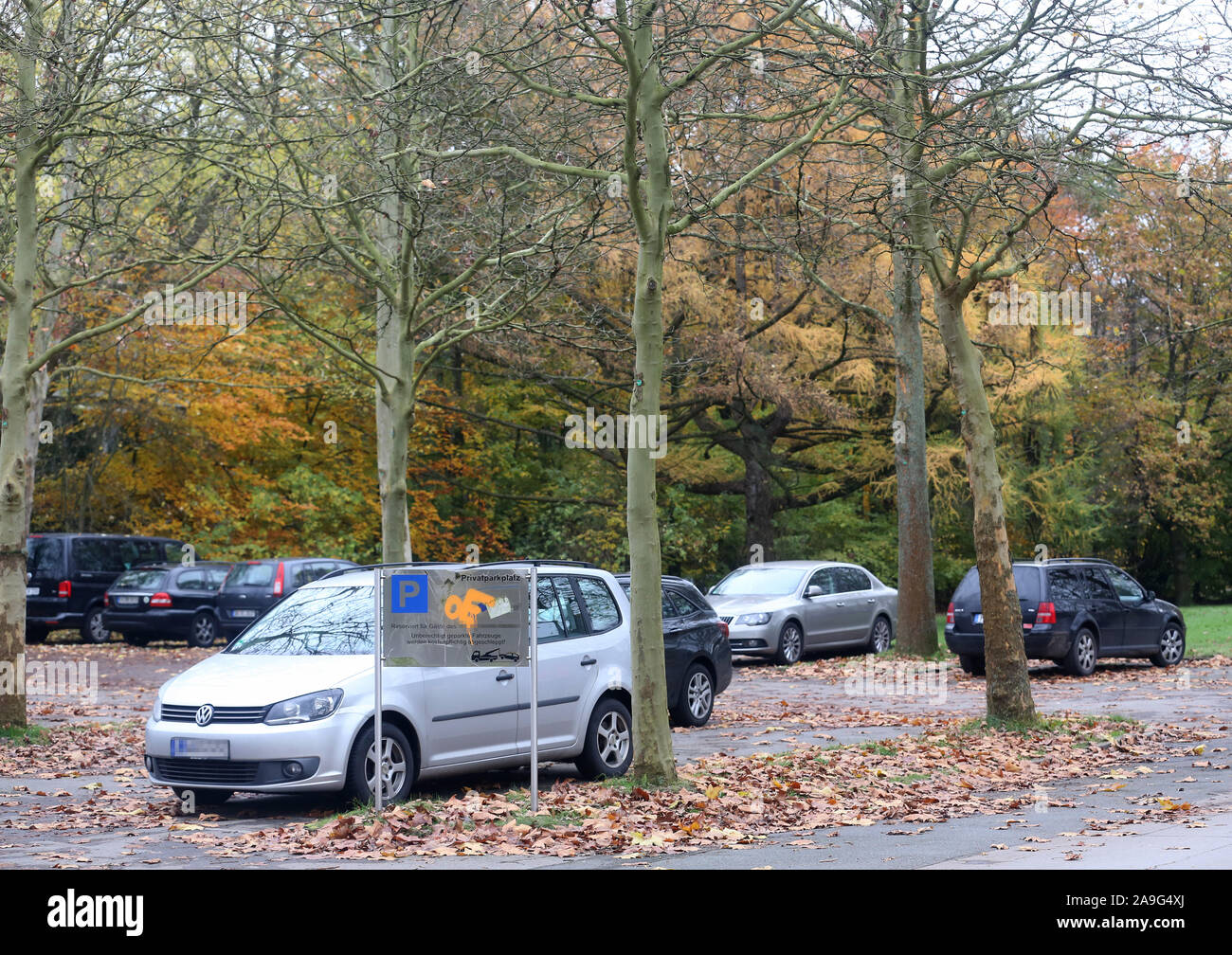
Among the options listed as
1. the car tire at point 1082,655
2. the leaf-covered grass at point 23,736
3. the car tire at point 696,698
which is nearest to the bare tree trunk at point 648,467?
the car tire at point 696,698

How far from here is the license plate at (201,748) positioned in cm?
1002

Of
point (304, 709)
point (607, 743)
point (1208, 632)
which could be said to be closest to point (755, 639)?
point (1208, 632)

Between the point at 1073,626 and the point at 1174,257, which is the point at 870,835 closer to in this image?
the point at 1073,626

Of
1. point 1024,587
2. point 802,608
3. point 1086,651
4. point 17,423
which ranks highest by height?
point 17,423

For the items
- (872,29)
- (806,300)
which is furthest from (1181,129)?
(806,300)

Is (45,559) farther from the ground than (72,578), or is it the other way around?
(45,559)

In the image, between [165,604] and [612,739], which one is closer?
[612,739]

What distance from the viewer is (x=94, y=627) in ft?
98.6

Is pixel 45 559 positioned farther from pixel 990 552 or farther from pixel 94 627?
pixel 990 552

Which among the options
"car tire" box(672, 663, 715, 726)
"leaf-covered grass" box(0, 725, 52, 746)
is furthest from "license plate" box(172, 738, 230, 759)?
"car tire" box(672, 663, 715, 726)

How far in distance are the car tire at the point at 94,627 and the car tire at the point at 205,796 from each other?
2036 centimetres

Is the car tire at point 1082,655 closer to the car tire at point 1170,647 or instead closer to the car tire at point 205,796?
the car tire at point 1170,647

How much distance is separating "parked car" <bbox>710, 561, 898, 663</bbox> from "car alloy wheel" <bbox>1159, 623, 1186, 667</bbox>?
14.9ft

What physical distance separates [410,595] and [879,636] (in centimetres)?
1893
